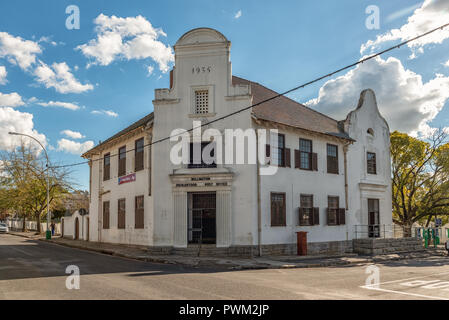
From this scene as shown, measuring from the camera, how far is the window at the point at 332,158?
79.4 feet

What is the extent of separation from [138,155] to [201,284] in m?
13.0

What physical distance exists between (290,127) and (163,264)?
10209 millimetres

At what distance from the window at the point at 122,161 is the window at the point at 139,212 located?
9.51ft

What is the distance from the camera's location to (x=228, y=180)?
19.8m

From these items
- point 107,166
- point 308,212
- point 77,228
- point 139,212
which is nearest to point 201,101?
point 139,212

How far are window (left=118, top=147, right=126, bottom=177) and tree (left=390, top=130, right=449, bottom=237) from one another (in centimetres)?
2169

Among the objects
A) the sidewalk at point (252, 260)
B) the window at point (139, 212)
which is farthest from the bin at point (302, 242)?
A: the window at point (139, 212)

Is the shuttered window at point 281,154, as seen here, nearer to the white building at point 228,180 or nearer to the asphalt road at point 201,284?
the white building at point 228,180

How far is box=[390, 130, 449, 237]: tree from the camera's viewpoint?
32.2 m

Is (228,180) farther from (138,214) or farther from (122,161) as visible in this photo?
(122,161)

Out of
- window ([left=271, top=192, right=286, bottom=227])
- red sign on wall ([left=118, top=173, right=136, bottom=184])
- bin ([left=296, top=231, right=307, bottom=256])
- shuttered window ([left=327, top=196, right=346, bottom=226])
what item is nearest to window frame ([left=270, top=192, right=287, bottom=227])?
window ([left=271, top=192, right=286, bottom=227])

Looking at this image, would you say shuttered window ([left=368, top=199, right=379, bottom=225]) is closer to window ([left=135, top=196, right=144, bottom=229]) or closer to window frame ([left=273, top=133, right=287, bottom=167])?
window frame ([left=273, top=133, right=287, bottom=167])

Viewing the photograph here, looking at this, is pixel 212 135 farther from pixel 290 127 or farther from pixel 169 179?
pixel 290 127

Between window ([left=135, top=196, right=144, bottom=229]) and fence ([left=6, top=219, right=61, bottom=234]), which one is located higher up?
window ([left=135, top=196, right=144, bottom=229])
